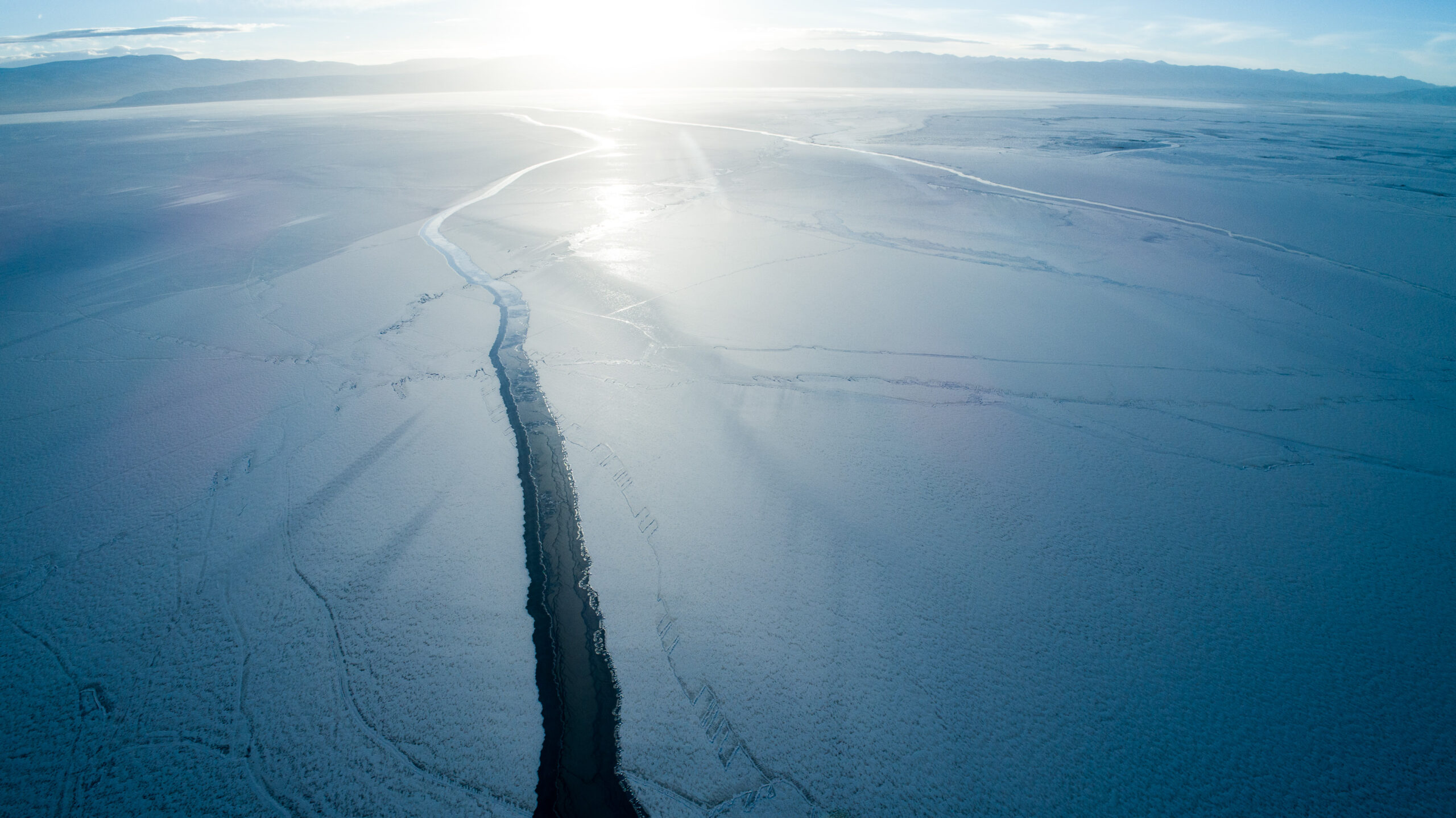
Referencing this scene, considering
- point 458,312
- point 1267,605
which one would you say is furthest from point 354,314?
point 1267,605

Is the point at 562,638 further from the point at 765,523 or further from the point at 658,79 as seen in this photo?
the point at 658,79

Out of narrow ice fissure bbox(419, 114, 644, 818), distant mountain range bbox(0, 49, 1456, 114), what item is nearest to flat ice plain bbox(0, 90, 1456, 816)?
narrow ice fissure bbox(419, 114, 644, 818)

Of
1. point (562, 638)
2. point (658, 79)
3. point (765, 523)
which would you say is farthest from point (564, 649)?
point (658, 79)

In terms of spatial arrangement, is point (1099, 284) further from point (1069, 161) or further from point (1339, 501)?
point (1069, 161)

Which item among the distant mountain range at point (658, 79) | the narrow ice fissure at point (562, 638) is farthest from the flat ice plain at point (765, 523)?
the distant mountain range at point (658, 79)

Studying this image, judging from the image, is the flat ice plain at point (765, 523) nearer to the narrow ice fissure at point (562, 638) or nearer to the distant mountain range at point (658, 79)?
the narrow ice fissure at point (562, 638)

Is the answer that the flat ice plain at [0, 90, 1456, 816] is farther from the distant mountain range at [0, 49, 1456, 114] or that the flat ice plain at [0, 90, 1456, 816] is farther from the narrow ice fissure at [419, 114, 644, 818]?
the distant mountain range at [0, 49, 1456, 114]
